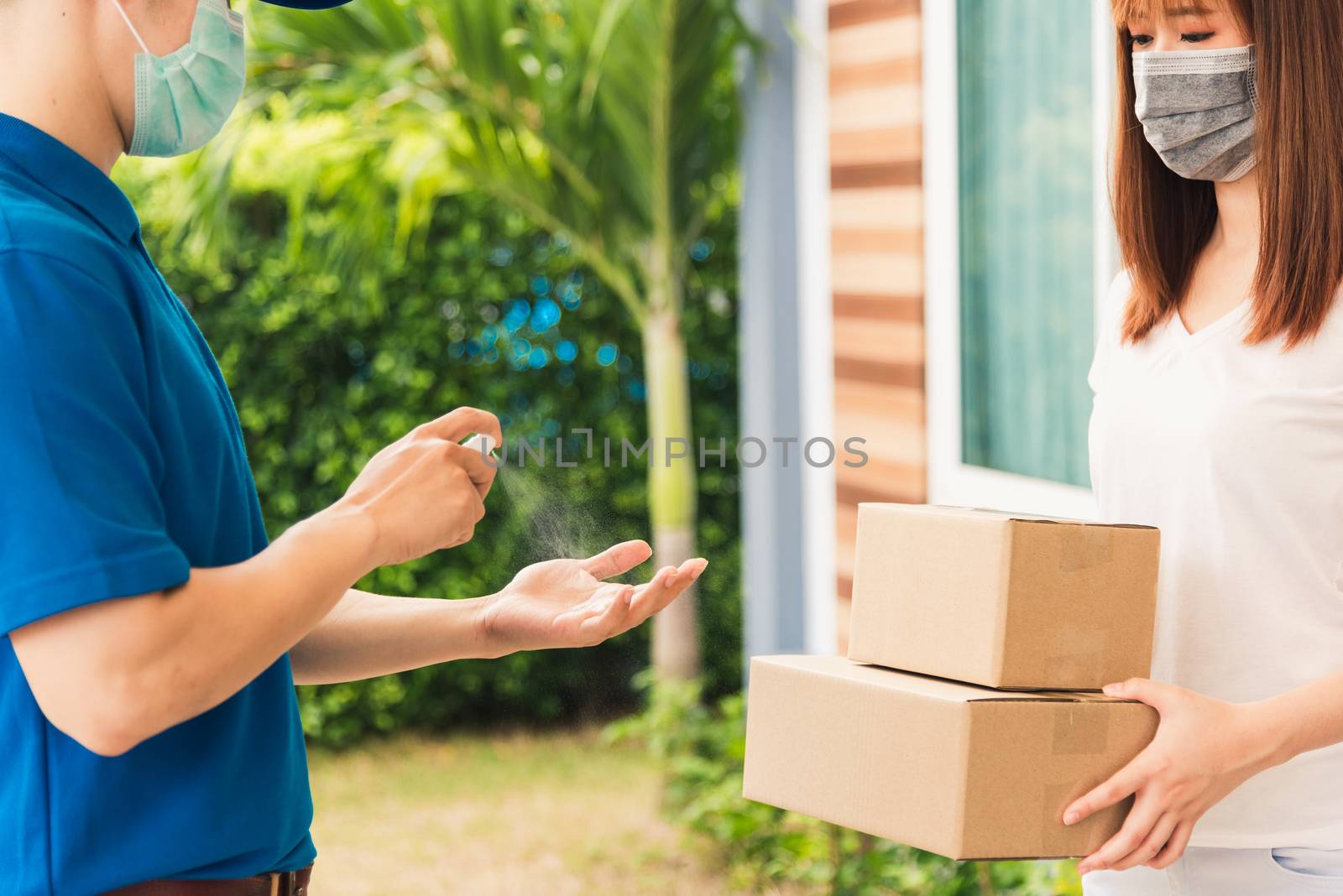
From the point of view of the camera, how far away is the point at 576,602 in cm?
127

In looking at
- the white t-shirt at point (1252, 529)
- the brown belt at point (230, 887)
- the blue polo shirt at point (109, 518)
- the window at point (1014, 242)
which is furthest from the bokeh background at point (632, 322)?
the blue polo shirt at point (109, 518)

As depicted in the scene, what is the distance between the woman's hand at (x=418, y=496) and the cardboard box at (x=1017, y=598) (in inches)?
17.4

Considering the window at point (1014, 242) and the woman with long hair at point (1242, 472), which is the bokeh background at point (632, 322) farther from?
the woman with long hair at point (1242, 472)

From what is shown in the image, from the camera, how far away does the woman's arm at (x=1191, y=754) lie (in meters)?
1.11

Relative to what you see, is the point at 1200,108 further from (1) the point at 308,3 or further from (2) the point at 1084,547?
(1) the point at 308,3

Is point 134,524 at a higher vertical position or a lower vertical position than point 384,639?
higher

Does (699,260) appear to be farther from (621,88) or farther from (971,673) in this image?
(971,673)

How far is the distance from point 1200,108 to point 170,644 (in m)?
1.13

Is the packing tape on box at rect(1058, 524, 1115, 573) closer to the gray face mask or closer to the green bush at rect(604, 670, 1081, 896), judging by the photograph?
the gray face mask

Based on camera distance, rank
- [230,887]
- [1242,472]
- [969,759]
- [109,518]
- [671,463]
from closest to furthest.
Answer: [109,518] < [230,887] < [969,759] < [1242,472] < [671,463]

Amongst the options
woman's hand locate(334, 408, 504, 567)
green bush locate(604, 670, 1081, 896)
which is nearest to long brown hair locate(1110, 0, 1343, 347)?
woman's hand locate(334, 408, 504, 567)

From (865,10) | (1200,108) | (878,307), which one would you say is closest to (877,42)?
(865,10)

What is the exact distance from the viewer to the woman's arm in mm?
1109

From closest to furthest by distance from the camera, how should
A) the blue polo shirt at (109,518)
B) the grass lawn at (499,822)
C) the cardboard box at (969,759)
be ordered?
the blue polo shirt at (109,518) → the cardboard box at (969,759) → the grass lawn at (499,822)
